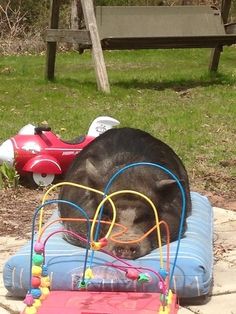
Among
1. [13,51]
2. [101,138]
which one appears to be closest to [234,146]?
[101,138]

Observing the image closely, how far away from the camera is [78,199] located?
5.09 meters

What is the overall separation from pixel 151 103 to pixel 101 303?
23.6ft

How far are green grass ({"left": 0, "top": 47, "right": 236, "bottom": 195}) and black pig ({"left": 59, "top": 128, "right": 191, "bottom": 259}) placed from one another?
1.67 m

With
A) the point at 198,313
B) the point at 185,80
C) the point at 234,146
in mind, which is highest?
the point at 198,313

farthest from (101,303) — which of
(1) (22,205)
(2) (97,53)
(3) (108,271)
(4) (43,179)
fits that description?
(2) (97,53)

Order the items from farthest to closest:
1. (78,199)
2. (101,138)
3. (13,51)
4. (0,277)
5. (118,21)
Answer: (13,51)
(118,21)
(101,138)
(78,199)
(0,277)

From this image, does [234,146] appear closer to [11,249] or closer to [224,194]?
[224,194]

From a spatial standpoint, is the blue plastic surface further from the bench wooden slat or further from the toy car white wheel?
the bench wooden slat

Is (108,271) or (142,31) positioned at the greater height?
(108,271)

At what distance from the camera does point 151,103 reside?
10797 mm

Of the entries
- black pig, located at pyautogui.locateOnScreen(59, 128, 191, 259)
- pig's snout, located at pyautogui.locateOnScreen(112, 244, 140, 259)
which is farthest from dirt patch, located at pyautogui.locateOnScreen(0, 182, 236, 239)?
pig's snout, located at pyautogui.locateOnScreen(112, 244, 140, 259)

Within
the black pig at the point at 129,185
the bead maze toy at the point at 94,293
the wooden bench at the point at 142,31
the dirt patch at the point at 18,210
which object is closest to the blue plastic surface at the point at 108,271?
the bead maze toy at the point at 94,293

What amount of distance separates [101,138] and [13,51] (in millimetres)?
14354

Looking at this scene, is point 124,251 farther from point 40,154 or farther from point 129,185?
point 40,154
